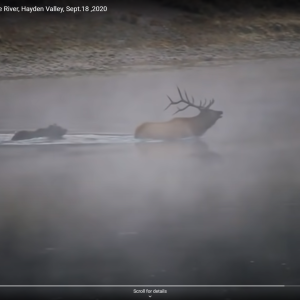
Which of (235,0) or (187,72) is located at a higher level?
(235,0)

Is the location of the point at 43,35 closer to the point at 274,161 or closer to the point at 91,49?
the point at 91,49

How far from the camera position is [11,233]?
8.92 feet

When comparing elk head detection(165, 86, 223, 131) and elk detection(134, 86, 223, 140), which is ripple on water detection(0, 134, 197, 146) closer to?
elk detection(134, 86, 223, 140)

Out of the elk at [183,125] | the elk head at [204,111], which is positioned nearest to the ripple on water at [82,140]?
the elk at [183,125]

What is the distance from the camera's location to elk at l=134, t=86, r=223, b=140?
9.25 ft

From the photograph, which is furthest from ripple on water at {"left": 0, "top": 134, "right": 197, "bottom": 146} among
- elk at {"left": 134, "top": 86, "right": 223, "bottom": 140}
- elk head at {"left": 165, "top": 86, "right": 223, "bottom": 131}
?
elk head at {"left": 165, "top": 86, "right": 223, "bottom": 131}

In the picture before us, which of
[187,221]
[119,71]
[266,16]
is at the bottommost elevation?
[187,221]

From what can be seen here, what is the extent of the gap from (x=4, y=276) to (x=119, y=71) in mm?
838

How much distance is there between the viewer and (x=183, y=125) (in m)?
2.88

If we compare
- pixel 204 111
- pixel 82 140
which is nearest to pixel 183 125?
pixel 204 111

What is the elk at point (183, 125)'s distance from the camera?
111 inches

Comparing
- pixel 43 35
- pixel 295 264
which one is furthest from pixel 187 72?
pixel 295 264

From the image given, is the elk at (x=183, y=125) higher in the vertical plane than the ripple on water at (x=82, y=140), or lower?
higher

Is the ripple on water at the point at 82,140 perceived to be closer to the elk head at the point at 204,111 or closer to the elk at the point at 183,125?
the elk at the point at 183,125
